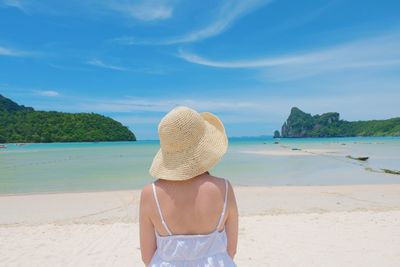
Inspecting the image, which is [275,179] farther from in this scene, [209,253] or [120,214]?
[209,253]

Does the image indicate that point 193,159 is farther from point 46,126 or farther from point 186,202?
point 46,126

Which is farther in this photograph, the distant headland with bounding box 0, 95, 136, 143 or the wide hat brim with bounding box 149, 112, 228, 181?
the distant headland with bounding box 0, 95, 136, 143

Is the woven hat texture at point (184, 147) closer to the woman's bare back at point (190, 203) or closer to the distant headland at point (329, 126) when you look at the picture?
the woman's bare back at point (190, 203)

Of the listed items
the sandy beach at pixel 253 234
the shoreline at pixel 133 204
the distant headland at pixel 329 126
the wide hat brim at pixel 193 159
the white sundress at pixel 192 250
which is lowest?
the shoreline at pixel 133 204

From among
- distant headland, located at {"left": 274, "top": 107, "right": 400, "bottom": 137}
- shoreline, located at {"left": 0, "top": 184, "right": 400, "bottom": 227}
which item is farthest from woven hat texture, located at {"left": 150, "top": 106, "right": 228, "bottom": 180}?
distant headland, located at {"left": 274, "top": 107, "right": 400, "bottom": 137}

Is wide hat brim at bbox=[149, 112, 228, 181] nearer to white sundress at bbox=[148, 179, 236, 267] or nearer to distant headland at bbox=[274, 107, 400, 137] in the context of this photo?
white sundress at bbox=[148, 179, 236, 267]

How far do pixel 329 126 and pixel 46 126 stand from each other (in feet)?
354

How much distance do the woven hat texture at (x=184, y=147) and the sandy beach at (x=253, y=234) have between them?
3.16 metres

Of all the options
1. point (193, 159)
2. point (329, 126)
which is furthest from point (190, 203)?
point (329, 126)

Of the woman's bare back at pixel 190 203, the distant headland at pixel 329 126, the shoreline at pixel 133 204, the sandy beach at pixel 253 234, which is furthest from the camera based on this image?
the distant headland at pixel 329 126

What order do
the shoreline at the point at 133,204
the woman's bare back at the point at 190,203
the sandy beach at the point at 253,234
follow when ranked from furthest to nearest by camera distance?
1. the shoreline at the point at 133,204
2. the sandy beach at the point at 253,234
3. the woman's bare back at the point at 190,203

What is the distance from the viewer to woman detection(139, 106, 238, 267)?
5.14ft

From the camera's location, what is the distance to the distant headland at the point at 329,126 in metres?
136

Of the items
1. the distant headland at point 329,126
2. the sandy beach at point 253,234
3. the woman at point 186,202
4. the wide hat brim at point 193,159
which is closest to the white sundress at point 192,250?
the woman at point 186,202
